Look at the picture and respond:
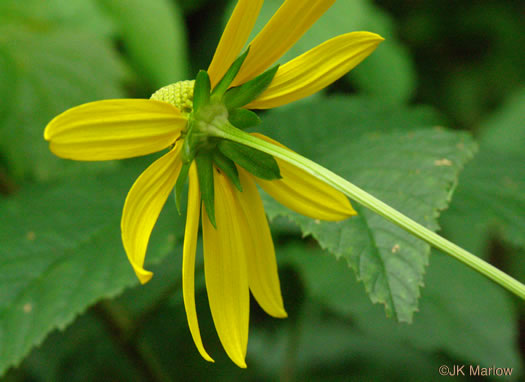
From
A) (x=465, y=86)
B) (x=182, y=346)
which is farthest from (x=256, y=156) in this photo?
Answer: (x=465, y=86)

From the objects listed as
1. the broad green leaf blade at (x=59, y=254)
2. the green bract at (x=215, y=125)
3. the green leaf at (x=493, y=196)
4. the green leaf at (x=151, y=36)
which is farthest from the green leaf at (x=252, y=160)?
the green leaf at (x=151, y=36)

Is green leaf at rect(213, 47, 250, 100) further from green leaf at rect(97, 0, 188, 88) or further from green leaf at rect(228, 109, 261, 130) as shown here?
green leaf at rect(97, 0, 188, 88)

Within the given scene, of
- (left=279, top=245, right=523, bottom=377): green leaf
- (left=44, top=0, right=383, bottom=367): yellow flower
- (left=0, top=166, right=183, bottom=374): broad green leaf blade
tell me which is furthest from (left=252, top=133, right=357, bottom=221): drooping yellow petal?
(left=279, top=245, right=523, bottom=377): green leaf

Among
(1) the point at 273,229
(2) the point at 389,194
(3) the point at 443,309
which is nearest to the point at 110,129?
(2) the point at 389,194

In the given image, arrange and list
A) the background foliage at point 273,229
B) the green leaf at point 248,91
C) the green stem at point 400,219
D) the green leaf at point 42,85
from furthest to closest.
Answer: the green leaf at point 42,85, the background foliage at point 273,229, the green leaf at point 248,91, the green stem at point 400,219

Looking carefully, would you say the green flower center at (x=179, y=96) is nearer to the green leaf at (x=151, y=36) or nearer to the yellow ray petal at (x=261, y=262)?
Answer: the yellow ray petal at (x=261, y=262)

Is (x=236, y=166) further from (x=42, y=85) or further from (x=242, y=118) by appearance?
(x=42, y=85)

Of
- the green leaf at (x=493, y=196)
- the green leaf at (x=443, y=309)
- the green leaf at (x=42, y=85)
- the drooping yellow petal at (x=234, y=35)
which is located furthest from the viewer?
the green leaf at (x=443, y=309)

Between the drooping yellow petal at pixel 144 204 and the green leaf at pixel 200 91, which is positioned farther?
the green leaf at pixel 200 91
